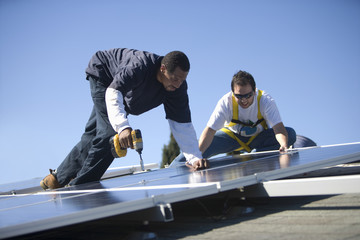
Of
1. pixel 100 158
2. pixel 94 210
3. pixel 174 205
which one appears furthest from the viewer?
pixel 100 158

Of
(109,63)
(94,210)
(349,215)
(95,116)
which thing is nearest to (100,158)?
(95,116)

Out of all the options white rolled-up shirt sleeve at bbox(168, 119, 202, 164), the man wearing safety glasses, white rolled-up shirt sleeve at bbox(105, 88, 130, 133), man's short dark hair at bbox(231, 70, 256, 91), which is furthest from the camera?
the man wearing safety glasses

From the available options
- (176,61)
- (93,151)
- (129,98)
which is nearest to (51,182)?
(93,151)

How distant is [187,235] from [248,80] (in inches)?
152

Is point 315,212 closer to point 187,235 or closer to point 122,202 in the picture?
point 187,235

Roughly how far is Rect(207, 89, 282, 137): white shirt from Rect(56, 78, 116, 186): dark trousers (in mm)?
1985

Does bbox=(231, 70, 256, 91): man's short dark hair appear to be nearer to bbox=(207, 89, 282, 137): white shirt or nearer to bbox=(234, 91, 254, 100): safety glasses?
bbox=(234, 91, 254, 100): safety glasses

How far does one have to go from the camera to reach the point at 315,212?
282 centimetres

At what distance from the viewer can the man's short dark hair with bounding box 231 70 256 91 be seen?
6.23m

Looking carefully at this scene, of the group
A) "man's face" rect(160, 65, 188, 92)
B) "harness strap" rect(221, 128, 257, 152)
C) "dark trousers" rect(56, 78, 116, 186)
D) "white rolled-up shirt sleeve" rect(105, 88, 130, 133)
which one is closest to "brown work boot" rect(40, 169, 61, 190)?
"dark trousers" rect(56, 78, 116, 186)

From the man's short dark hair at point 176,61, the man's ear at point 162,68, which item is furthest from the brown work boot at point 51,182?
the man's short dark hair at point 176,61

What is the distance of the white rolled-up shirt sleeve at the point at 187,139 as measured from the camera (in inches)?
204

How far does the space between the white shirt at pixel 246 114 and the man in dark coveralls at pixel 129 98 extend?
136 centimetres

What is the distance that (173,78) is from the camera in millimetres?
4750
